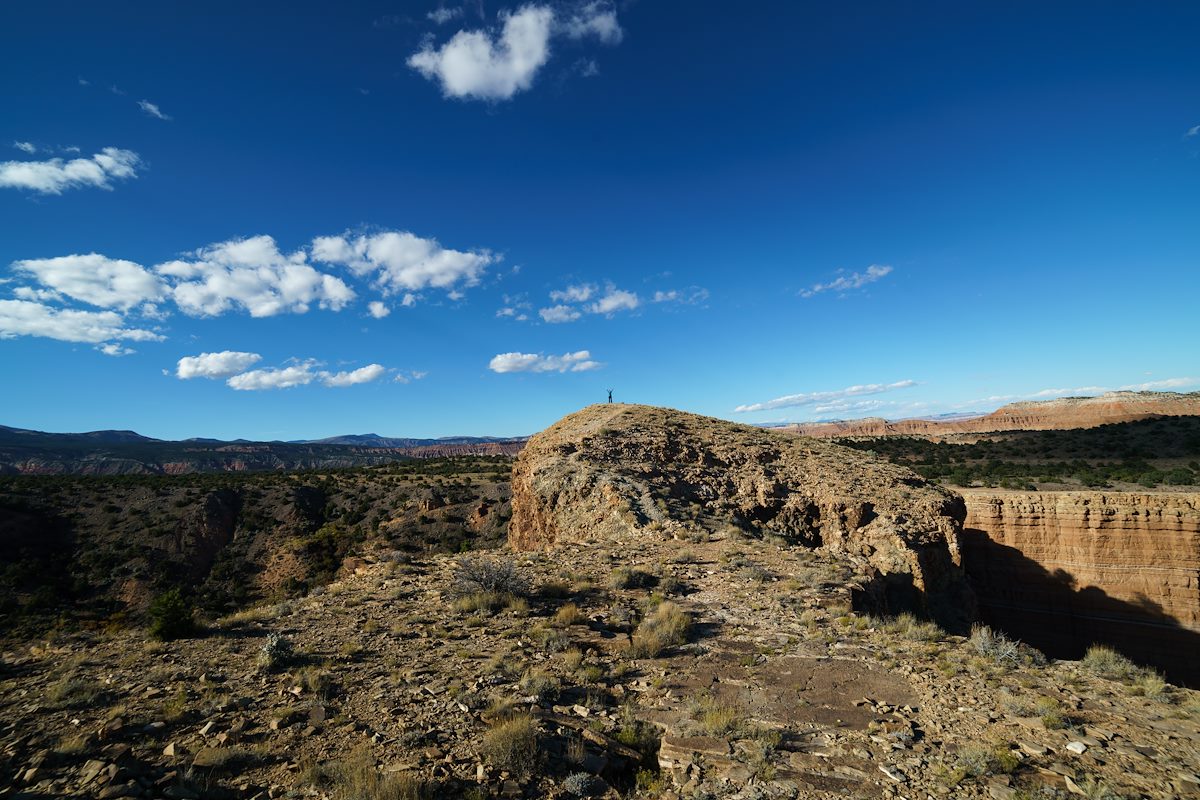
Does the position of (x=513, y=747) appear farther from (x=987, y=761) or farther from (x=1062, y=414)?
(x=1062, y=414)

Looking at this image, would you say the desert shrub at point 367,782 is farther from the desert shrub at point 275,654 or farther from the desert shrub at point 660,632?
the desert shrub at point 660,632

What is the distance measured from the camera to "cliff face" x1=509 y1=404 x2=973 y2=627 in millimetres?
15838

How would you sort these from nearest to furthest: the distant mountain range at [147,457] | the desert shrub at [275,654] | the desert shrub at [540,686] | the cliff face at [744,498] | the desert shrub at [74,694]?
the desert shrub at [74,694], the desert shrub at [540,686], the desert shrub at [275,654], the cliff face at [744,498], the distant mountain range at [147,457]

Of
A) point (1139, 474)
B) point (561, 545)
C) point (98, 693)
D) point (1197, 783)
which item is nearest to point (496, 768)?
point (98, 693)

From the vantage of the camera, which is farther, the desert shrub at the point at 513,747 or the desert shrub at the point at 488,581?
the desert shrub at the point at 488,581

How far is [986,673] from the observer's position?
8.00 meters

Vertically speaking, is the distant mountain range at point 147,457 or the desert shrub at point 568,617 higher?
the distant mountain range at point 147,457

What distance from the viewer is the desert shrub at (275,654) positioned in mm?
7547

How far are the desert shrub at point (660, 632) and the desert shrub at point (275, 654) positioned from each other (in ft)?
17.0

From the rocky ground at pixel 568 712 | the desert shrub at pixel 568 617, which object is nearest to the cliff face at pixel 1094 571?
the rocky ground at pixel 568 712

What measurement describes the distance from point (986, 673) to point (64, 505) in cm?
6651

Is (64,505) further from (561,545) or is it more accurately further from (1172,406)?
(1172,406)

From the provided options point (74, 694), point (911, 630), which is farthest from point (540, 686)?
point (911, 630)

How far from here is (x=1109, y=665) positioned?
28.2 ft
